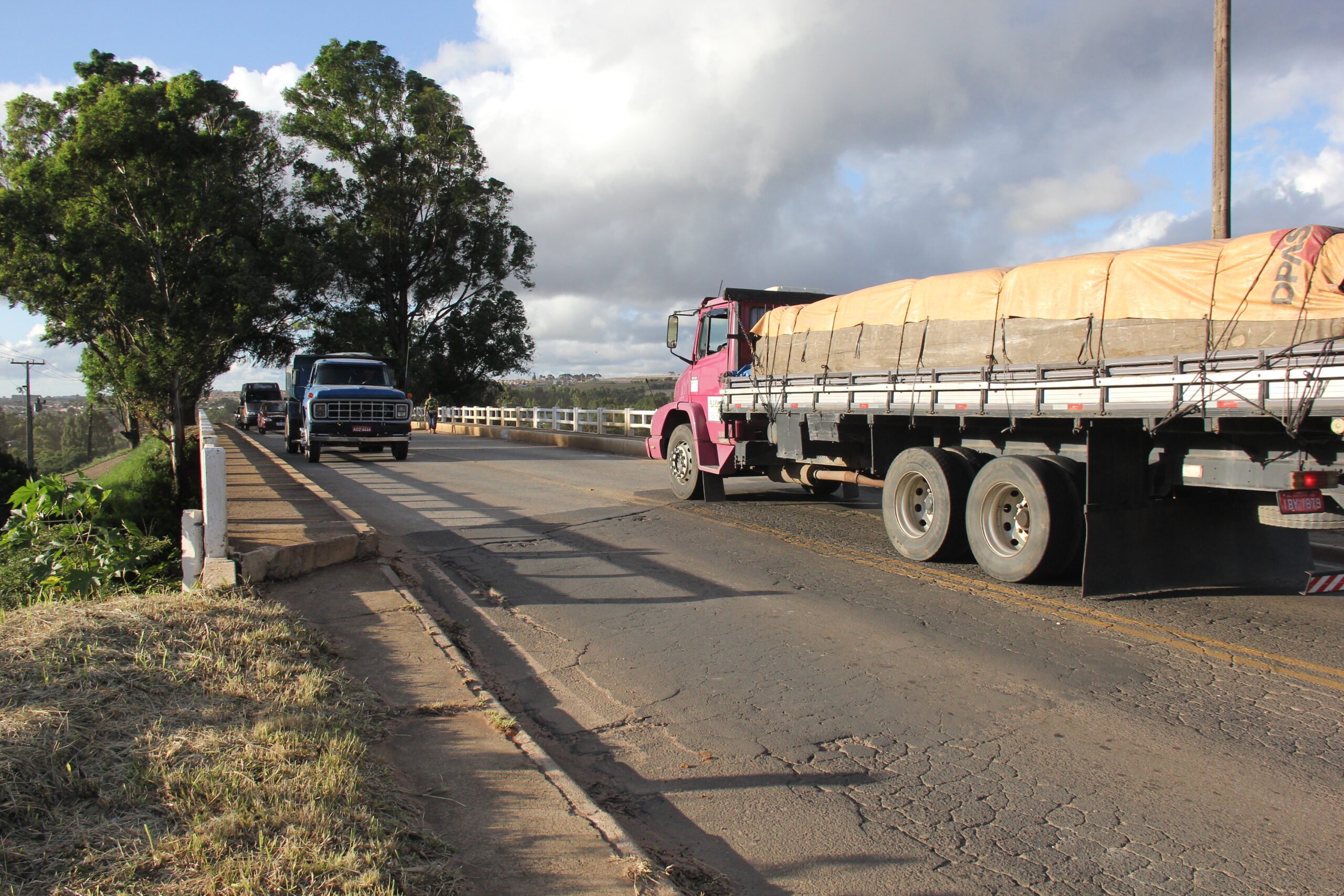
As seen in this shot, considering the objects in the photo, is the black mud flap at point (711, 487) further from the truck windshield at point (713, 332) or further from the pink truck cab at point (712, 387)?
the truck windshield at point (713, 332)

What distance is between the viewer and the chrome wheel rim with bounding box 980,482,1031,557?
7.65m

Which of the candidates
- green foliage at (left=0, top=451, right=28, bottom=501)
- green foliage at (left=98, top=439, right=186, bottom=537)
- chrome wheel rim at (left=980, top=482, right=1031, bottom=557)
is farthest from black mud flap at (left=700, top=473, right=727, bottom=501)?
green foliage at (left=0, top=451, right=28, bottom=501)

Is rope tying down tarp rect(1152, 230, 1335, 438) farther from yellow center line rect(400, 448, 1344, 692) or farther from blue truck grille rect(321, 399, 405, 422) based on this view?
blue truck grille rect(321, 399, 405, 422)

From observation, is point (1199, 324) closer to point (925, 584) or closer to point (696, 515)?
point (925, 584)

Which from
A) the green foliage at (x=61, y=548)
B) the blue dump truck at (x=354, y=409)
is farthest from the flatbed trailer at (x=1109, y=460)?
the blue dump truck at (x=354, y=409)

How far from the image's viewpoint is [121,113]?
98.9 ft

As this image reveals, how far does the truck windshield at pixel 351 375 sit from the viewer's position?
22686mm

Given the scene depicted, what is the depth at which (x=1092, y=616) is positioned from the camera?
21.6ft

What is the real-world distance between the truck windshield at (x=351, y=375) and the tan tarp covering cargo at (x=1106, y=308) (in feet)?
51.4

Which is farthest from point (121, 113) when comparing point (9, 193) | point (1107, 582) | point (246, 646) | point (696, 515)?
point (1107, 582)

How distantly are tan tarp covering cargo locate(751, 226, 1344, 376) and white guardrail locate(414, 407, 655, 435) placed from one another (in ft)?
34.2

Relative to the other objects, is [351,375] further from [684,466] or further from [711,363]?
[711,363]

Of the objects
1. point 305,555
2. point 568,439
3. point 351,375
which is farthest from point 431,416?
point 305,555

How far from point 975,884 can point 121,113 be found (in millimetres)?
35438
